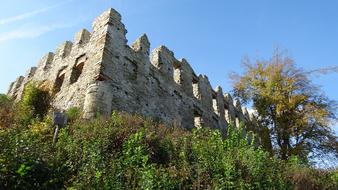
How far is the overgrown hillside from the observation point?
6629 mm

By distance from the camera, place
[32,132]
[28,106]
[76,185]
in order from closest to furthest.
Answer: [76,185] < [32,132] < [28,106]

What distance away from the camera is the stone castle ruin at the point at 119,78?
1145 cm

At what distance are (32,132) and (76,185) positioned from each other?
2732mm

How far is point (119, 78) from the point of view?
12.0m

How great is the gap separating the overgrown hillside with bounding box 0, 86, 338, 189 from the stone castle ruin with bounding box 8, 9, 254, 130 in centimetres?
170

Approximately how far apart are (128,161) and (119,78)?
503 cm

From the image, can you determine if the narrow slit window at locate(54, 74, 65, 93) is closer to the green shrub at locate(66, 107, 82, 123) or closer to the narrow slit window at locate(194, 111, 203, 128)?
the green shrub at locate(66, 107, 82, 123)

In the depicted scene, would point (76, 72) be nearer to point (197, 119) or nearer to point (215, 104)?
point (197, 119)

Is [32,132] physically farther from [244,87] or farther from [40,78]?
[244,87]

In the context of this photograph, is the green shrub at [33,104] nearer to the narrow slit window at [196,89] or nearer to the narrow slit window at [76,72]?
the narrow slit window at [76,72]

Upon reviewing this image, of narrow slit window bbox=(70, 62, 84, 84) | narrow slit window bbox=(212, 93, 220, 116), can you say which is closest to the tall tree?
narrow slit window bbox=(212, 93, 220, 116)

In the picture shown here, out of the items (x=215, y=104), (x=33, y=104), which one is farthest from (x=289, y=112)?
(x=33, y=104)

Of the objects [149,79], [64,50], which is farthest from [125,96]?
[64,50]

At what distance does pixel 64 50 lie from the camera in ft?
50.6
